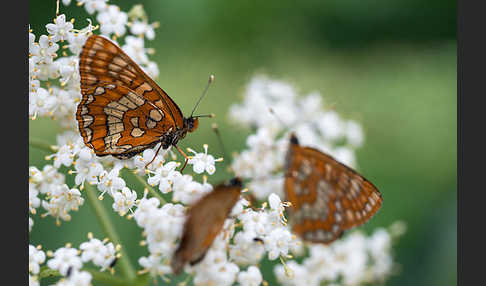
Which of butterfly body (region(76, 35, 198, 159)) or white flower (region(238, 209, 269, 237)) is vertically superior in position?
butterfly body (region(76, 35, 198, 159))

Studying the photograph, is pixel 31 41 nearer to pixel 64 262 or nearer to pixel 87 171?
pixel 87 171

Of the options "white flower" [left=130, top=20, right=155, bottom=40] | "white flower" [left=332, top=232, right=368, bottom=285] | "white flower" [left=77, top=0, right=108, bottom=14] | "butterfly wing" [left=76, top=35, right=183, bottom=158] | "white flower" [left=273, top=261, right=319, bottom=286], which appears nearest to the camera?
"butterfly wing" [left=76, top=35, right=183, bottom=158]

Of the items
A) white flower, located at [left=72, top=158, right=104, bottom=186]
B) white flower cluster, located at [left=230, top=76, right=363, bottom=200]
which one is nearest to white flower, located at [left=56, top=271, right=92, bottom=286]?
white flower, located at [left=72, top=158, right=104, bottom=186]

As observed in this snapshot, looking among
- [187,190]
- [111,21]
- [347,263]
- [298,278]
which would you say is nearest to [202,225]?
[187,190]

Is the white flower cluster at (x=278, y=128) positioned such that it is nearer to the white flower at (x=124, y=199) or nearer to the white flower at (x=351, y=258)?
the white flower at (x=351, y=258)

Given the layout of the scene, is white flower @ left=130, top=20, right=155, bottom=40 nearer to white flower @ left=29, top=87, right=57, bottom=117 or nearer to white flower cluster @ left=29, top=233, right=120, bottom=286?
white flower @ left=29, top=87, right=57, bottom=117

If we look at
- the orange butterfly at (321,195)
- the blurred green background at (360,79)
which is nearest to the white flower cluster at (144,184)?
the orange butterfly at (321,195)
